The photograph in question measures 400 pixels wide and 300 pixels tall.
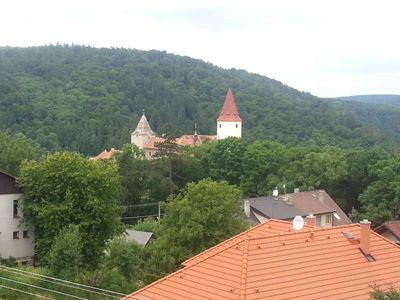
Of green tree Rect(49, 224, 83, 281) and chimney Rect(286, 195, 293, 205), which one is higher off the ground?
green tree Rect(49, 224, 83, 281)

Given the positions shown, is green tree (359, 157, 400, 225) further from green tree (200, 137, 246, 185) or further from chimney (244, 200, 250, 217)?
green tree (200, 137, 246, 185)

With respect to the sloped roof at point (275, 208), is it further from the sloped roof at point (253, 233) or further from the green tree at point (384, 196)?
the sloped roof at point (253, 233)

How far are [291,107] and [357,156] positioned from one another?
9335 cm

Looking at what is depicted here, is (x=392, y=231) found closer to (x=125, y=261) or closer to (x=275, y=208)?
(x=125, y=261)

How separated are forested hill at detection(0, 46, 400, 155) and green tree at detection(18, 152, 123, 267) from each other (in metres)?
75.2

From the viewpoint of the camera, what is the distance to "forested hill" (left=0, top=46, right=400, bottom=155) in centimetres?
11475

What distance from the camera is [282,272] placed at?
14.9 meters

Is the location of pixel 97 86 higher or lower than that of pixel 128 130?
higher

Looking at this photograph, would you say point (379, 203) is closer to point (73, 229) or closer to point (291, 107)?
point (73, 229)

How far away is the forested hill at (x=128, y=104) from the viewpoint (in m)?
115

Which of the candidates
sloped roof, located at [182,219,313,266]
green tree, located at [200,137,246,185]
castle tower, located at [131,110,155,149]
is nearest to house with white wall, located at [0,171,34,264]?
sloped roof, located at [182,219,313,266]

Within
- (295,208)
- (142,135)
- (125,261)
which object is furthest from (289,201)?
(142,135)

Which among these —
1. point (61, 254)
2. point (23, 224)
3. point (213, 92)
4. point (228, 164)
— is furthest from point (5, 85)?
A: point (61, 254)

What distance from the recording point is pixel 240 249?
1537 centimetres
